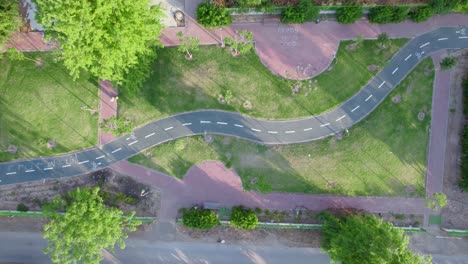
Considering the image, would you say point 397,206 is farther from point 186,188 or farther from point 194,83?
point 194,83

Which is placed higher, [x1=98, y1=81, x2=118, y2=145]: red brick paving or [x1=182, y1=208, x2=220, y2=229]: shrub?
[x1=98, y1=81, x2=118, y2=145]: red brick paving

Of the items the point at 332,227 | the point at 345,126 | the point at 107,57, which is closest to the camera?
the point at 107,57

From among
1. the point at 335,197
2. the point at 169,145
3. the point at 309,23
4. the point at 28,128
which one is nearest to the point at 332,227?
the point at 335,197

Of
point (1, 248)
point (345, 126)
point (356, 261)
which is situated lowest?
point (1, 248)

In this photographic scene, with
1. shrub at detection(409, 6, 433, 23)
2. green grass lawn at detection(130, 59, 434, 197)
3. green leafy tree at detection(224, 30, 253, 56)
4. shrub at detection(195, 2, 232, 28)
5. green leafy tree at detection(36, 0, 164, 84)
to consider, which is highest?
shrub at detection(409, 6, 433, 23)

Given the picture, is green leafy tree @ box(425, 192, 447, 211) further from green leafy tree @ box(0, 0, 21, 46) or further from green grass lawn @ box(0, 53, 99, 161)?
green leafy tree @ box(0, 0, 21, 46)

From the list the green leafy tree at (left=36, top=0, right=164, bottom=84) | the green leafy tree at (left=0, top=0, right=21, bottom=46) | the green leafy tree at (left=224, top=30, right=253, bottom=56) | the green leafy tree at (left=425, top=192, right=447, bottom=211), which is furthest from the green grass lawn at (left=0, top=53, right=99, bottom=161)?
the green leafy tree at (left=425, top=192, right=447, bottom=211)

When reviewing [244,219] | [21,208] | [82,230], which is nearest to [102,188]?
[82,230]

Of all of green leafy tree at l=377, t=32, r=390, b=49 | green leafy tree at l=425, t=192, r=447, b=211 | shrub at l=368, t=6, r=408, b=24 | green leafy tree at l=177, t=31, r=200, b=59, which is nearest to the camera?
green leafy tree at l=425, t=192, r=447, b=211
